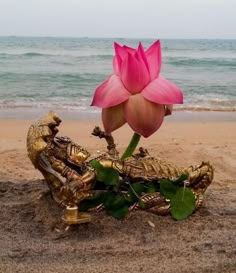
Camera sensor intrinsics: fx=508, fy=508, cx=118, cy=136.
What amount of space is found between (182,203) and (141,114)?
1.58ft

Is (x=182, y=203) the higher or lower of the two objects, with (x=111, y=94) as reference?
lower

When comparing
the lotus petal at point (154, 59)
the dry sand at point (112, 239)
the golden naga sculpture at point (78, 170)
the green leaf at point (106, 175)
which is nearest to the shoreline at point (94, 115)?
the dry sand at point (112, 239)

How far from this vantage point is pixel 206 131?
4.89 meters

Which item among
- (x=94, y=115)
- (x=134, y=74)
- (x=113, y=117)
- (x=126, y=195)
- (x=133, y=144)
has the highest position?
(x=134, y=74)

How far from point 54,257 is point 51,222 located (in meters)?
0.20

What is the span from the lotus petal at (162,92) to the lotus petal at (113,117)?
0.08m

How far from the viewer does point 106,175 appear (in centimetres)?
161

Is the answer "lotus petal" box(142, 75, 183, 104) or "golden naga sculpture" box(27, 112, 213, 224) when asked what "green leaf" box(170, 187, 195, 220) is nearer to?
"golden naga sculpture" box(27, 112, 213, 224)

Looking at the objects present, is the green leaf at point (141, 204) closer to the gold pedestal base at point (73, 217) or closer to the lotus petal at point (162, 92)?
the gold pedestal base at point (73, 217)

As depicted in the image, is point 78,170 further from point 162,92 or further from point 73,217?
point 162,92

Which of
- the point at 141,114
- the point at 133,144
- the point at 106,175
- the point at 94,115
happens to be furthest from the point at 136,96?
the point at 94,115

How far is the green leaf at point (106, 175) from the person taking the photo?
1.60m

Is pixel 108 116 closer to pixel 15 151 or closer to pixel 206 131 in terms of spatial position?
pixel 15 151

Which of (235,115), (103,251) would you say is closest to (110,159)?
(103,251)
